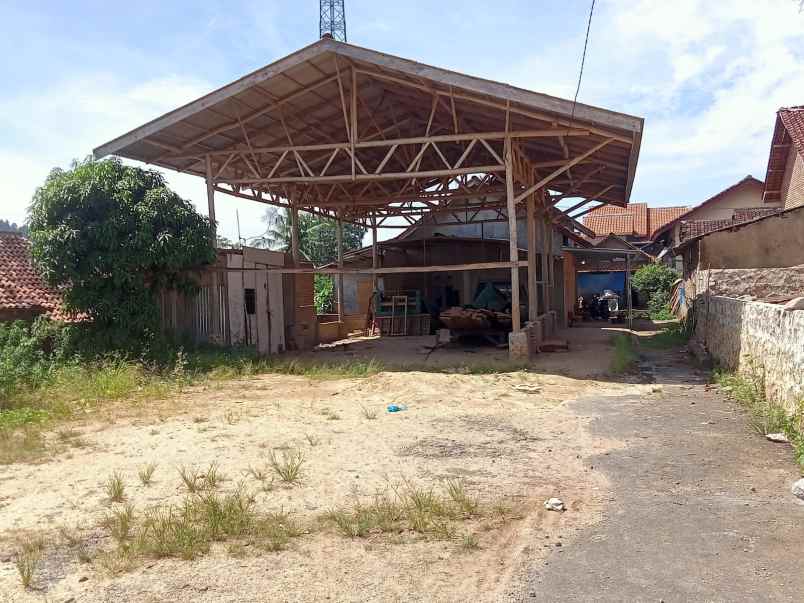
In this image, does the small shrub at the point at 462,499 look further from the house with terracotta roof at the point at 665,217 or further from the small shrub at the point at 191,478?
the house with terracotta roof at the point at 665,217

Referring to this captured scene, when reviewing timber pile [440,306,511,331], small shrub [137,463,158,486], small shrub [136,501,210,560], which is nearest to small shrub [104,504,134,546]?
small shrub [136,501,210,560]

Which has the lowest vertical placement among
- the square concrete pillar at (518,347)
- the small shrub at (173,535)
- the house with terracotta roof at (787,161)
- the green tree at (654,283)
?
the small shrub at (173,535)

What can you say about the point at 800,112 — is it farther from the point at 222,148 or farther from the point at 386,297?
the point at 222,148

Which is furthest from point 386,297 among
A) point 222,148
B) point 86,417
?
point 86,417

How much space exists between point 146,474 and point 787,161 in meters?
23.6

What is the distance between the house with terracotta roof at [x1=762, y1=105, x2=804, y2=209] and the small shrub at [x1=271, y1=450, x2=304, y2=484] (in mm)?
18112

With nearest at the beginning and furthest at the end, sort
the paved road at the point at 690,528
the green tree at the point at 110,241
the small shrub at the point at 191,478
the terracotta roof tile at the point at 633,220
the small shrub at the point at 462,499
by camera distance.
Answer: the paved road at the point at 690,528 < the small shrub at the point at 462,499 < the small shrub at the point at 191,478 < the green tree at the point at 110,241 < the terracotta roof tile at the point at 633,220

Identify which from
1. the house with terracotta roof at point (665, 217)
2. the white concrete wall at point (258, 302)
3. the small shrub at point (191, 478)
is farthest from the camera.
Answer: the house with terracotta roof at point (665, 217)

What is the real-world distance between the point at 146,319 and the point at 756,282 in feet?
40.4

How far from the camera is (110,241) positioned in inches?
447

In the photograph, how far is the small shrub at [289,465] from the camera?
17.4 ft

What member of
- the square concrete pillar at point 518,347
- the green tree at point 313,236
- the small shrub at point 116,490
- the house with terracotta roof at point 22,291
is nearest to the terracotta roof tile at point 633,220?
the green tree at point 313,236

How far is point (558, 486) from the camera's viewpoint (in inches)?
198

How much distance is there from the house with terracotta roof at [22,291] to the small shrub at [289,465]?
835cm
